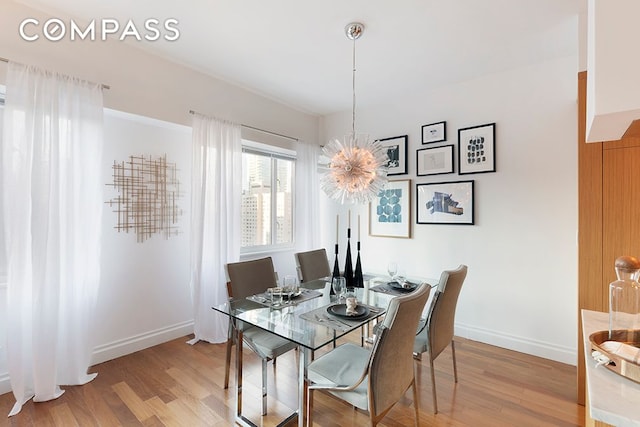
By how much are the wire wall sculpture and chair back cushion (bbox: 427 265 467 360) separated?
265 cm

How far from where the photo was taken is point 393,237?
11.9 ft

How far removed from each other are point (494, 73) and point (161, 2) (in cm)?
300

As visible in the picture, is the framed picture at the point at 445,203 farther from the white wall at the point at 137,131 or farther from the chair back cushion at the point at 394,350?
the white wall at the point at 137,131

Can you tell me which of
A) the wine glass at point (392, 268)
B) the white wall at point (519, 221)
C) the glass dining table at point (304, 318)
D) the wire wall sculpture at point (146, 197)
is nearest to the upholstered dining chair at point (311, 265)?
the glass dining table at point (304, 318)

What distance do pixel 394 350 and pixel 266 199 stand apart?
9.37 feet

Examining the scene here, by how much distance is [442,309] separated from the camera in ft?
6.39

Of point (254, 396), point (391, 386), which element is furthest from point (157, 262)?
point (391, 386)

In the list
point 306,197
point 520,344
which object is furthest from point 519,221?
point 306,197

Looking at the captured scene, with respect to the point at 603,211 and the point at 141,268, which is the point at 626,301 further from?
the point at 141,268

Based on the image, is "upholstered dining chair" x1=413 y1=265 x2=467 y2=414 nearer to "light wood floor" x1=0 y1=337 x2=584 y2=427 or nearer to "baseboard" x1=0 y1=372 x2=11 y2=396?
"light wood floor" x1=0 y1=337 x2=584 y2=427

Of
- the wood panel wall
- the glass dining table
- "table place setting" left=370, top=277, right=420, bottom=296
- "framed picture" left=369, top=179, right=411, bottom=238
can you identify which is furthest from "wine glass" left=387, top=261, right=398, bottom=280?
the wood panel wall

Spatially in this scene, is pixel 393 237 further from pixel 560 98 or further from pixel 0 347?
pixel 0 347

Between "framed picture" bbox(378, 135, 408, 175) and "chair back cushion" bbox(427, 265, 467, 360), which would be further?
"framed picture" bbox(378, 135, 408, 175)

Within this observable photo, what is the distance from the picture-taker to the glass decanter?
104 cm
